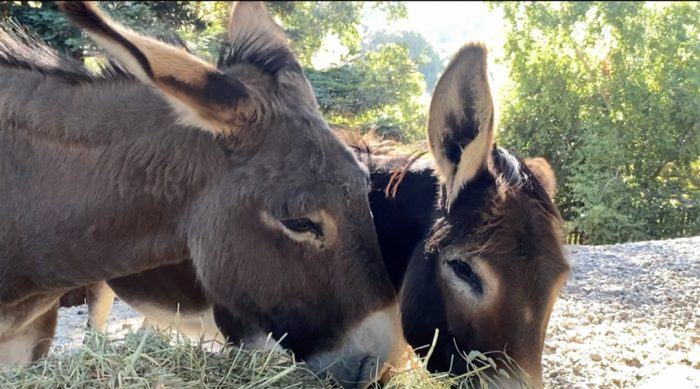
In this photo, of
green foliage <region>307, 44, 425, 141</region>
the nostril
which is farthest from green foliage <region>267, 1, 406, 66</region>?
the nostril

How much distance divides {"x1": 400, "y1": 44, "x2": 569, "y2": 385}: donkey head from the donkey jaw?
0.25 meters

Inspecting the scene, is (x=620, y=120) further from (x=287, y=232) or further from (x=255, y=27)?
(x=287, y=232)

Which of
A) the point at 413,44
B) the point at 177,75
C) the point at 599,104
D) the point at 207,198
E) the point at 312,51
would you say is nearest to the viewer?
the point at 177,75

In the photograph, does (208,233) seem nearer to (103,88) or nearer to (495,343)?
(103,88)

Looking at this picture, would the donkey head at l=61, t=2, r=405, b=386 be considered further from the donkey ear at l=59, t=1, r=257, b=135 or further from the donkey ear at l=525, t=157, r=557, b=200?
the donkey ear at l=525, t=157, r=557, b=200

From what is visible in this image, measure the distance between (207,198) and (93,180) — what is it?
1.50ft

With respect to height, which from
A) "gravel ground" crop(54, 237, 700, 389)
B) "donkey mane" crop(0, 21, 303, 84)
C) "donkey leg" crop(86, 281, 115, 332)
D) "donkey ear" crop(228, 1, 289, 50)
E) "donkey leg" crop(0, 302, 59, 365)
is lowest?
"donkey leg" crop(86, 281, 115, 332)

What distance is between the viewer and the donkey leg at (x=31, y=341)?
2.99 metres

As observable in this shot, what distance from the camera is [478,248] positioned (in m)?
2.43

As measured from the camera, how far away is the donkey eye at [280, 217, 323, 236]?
229 cm

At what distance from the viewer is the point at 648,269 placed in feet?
21.6

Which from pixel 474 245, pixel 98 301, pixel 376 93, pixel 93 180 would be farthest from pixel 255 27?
pixel 376 93

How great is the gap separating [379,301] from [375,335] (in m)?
0.12

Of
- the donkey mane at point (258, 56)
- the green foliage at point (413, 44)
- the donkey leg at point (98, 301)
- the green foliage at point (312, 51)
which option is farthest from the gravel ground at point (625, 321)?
the green foliage at point (413, 44)
